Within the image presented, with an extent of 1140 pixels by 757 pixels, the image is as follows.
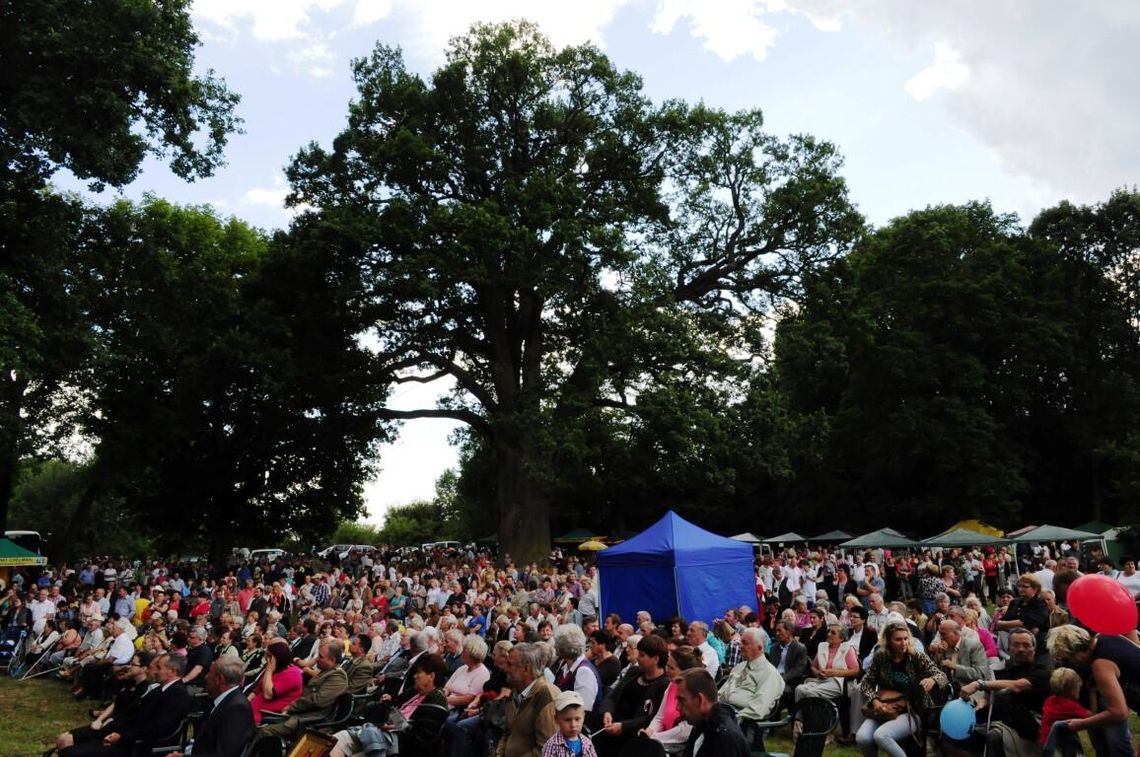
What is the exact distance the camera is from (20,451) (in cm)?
3017

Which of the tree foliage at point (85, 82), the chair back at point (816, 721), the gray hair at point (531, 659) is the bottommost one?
the chair back at point (816, 721)

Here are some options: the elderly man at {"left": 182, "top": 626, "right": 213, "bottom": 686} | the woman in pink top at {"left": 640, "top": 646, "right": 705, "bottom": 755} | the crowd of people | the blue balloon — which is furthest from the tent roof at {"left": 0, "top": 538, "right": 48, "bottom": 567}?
the blue balloon

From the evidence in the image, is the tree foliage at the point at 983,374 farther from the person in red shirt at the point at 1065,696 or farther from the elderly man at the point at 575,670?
the person in red shirt at the point at 1065,696

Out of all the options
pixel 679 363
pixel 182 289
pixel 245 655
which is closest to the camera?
pixel 245 655

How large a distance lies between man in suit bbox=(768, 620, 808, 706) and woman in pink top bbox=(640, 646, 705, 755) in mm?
2728

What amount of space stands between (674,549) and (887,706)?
8.64 m

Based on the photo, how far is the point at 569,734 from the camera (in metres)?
4.79

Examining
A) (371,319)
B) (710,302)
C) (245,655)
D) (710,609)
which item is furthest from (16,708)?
(710,302)

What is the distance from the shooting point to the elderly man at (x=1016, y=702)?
19.8 feet

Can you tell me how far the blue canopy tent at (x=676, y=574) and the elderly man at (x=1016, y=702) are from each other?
8.67 meters

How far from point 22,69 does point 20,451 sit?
658 inches

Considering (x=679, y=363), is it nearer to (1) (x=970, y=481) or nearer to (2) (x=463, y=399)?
(2) (x=463, y=399)

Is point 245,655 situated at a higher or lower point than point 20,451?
lower

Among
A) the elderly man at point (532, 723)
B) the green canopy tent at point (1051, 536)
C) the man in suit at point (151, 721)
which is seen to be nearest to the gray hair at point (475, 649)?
the elderly man at point (532, 723)
